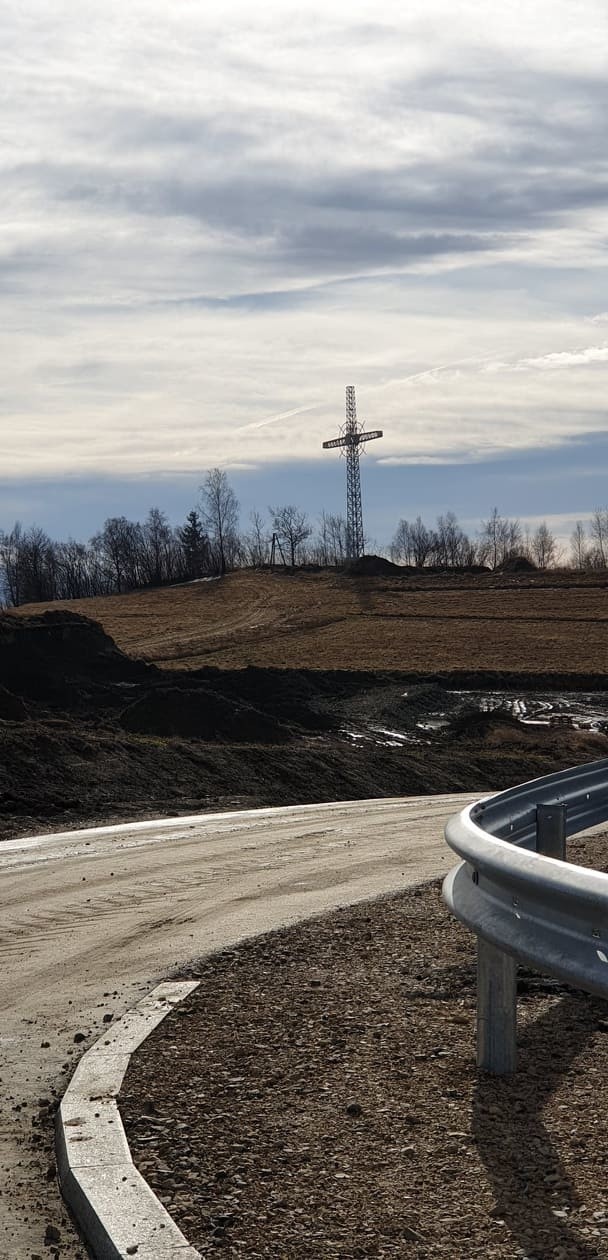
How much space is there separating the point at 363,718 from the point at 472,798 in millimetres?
14732

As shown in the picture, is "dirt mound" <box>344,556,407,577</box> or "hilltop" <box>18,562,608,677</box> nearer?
"hilltop" <box>18,562,608,677</box>

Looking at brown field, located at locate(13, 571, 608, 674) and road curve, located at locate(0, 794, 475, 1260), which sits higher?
road curve, located at locate(0, 794, 475, 1260)

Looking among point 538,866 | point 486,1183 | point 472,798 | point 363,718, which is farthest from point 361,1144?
point 363,718

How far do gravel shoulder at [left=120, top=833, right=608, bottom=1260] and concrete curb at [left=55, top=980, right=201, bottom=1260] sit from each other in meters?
0.08

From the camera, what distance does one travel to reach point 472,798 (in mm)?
20625

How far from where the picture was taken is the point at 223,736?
27.4 meters

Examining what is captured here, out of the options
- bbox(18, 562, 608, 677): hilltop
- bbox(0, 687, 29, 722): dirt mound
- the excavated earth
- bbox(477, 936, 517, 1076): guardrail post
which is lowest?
bbox(18, 562, 608, 677): hilltop

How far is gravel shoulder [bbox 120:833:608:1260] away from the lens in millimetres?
3871

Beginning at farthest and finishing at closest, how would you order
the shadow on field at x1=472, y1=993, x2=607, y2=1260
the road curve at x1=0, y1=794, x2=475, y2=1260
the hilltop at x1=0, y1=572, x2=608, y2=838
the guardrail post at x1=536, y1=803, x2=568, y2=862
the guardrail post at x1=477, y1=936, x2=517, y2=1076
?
the hilltop at x1=0, y1=572, x2=608, y2=838 → the guardrail post at x1=536, y1=803, x2=568, y2=862 → the road curve at x1=0, y1=794, x2=475, y2=1260 → the guardrail post at x1=477, y1=936, x2=517, y2=1076 → the shadow on field at x1=472, y1=993, x2=607, y2=1260

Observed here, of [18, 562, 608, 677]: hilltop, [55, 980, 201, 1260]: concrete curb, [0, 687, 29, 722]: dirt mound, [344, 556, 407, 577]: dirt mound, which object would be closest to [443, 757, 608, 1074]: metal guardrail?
[55, 980, 201, 1260]: concrete curb

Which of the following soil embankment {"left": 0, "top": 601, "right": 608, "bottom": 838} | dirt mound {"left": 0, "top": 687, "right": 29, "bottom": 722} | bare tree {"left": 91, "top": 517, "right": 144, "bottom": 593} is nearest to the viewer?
soil embankment {"left": 0, "top": 601, "right": 608, "bottom": 838}

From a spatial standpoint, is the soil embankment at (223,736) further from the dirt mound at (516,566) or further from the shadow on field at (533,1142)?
the dirt mound at (516,566)

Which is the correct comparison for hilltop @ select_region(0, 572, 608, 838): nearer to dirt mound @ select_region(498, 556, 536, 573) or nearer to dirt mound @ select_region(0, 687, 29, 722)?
dirt mound @ select_region(0, 687, 29, 722)

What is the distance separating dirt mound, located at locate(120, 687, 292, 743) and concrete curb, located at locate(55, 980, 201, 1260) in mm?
21525
